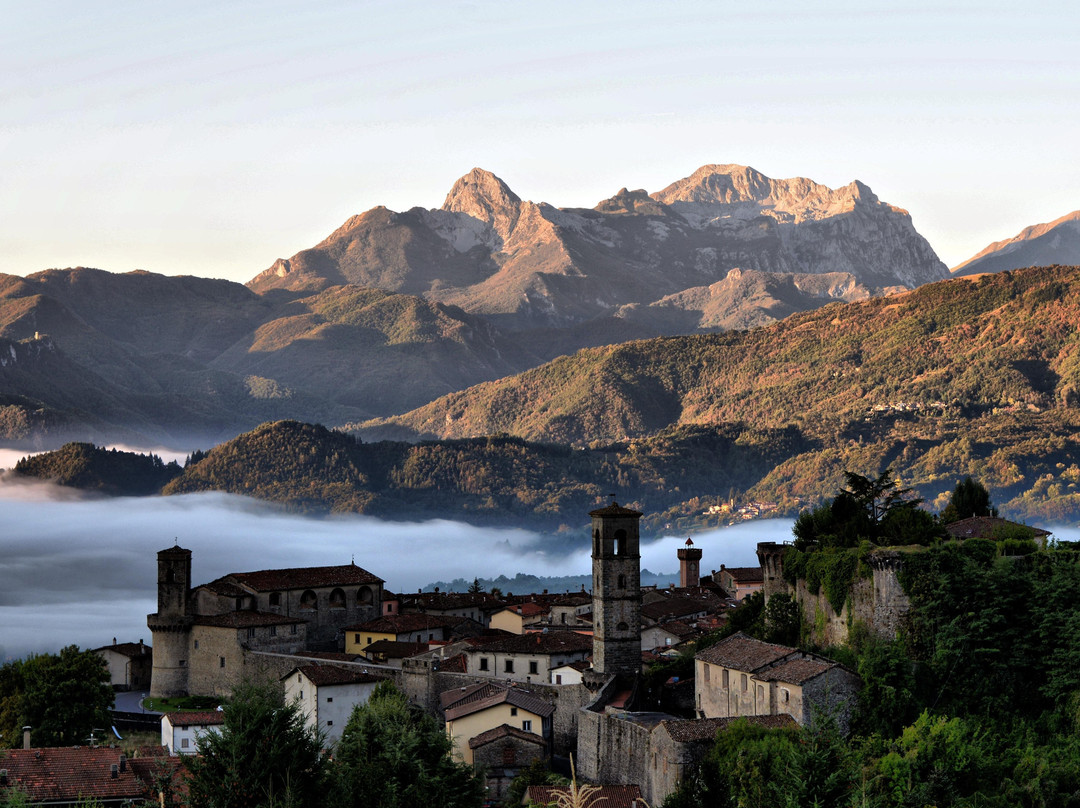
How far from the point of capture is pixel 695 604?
347ft

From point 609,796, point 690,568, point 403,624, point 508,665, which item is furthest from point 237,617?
point 609,796

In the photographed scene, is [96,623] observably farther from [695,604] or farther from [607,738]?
[607,738]

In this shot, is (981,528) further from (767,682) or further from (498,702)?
(498,702)

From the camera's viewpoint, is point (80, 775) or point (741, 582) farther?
point (741, 582)

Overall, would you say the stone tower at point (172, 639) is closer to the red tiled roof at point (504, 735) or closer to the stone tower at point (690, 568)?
the red tiled roof at point (504, 735)

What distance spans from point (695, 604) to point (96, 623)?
103540mm

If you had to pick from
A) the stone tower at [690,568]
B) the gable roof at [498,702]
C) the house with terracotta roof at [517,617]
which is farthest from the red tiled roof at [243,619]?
the stone tower at [690,568]

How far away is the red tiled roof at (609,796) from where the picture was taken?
57969 mm

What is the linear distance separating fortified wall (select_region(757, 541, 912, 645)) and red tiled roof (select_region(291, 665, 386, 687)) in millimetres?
25840

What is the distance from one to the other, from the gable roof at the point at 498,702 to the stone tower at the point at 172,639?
32.3 m

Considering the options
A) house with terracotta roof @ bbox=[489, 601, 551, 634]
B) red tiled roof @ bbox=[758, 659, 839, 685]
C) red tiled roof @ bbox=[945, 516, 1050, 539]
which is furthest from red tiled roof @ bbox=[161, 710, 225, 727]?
red tiled roof @ bbox=[945, 516, 1050, 539]

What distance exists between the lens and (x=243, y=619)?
10238 cm

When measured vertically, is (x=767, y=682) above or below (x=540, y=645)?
A: below

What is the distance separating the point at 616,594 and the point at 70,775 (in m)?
34.1
